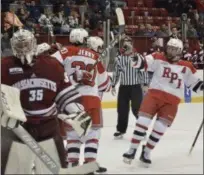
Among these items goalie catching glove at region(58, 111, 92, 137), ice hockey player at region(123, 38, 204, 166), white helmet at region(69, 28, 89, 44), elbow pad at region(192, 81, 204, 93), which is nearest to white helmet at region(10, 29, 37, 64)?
goalie catching glove at region(58, 111, 92, 137)

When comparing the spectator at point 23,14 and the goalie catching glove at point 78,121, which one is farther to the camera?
the spectator at point 23,14

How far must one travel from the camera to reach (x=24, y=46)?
2191 millimetres

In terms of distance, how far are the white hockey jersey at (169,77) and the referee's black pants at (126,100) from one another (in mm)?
909

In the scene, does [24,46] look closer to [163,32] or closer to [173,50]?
[173,50]

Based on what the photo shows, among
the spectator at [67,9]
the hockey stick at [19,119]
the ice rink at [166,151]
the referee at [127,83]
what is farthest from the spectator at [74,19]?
the hockey stick at [19,119]

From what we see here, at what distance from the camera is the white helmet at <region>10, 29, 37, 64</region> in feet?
7.07

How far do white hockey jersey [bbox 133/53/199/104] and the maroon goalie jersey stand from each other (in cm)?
143

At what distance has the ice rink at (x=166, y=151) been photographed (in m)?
3.57

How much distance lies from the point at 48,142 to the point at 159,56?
1597 mm

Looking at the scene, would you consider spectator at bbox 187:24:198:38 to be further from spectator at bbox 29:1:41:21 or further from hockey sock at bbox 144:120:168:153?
hockey sock at bbox 144:120:168:153

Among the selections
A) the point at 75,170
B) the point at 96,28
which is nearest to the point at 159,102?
the point at 75,170

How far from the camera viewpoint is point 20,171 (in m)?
2.05

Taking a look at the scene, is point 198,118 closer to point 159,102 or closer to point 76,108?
point 159,102

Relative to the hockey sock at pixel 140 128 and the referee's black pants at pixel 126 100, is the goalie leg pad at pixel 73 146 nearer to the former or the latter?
the hockey sock at pixel 140 128
